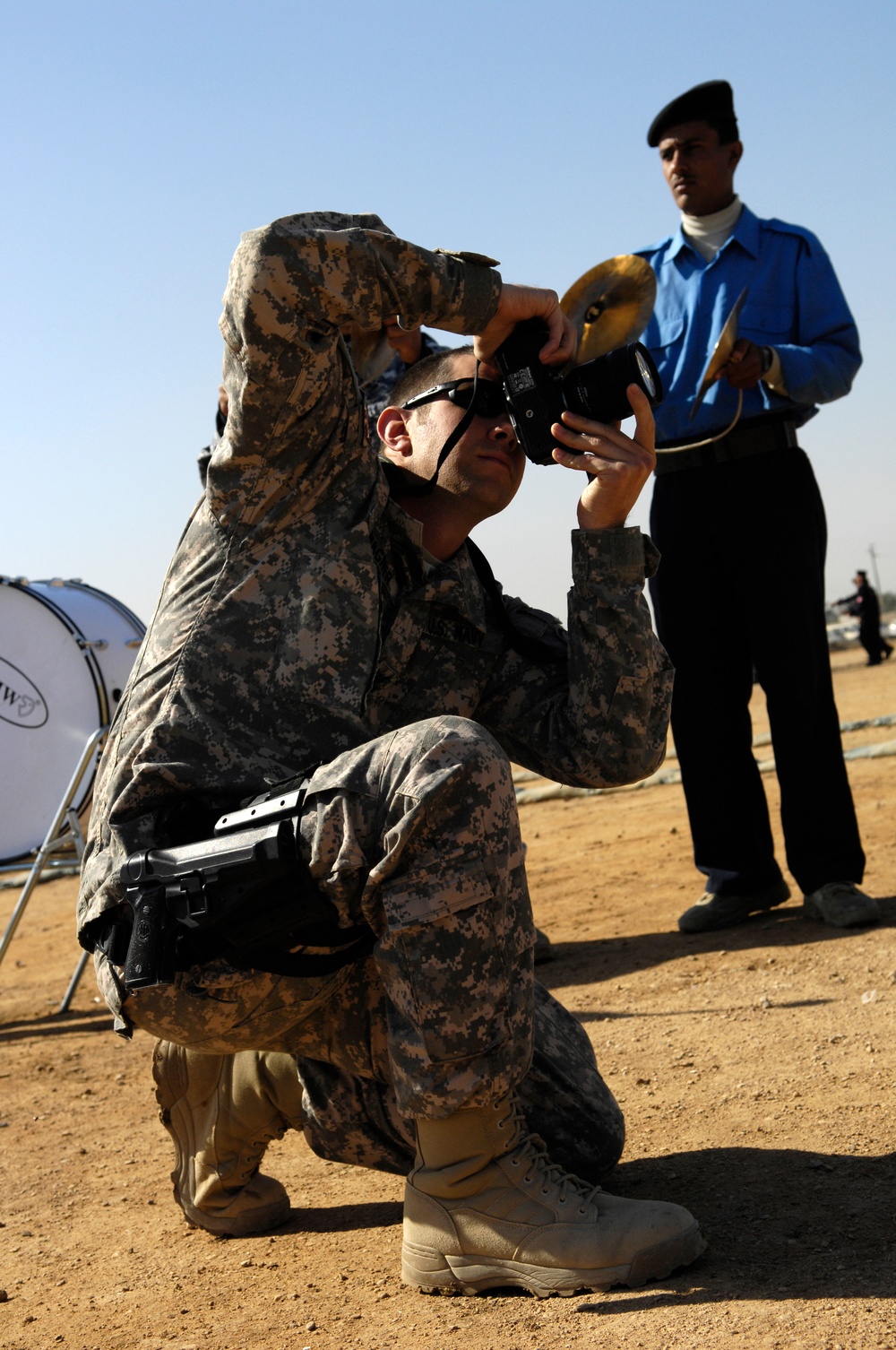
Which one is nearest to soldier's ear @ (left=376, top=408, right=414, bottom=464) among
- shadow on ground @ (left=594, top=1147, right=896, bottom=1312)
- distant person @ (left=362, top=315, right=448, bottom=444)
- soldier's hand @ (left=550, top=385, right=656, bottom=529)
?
distant person @ (left=362, top=315, right=448, bottom=444)

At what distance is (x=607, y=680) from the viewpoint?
2.47m

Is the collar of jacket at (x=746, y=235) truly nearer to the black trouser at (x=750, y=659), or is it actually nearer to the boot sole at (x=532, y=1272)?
the black trouser at (x=750, y=659)

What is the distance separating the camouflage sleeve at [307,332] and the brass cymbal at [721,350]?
177 cm

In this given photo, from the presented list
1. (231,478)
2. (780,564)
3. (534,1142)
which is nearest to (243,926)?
(534,1142)

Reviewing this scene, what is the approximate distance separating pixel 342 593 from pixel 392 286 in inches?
20.6

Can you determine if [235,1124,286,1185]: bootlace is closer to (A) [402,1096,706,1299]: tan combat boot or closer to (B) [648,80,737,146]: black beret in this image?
(A) [402,1096,706,1299]: tan combat boot

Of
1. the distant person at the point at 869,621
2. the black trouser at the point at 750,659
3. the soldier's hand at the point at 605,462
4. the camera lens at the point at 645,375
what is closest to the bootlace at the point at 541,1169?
the soldier's hand at the point at 605,462

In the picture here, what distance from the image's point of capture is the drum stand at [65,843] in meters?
4.71

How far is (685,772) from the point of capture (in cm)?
452

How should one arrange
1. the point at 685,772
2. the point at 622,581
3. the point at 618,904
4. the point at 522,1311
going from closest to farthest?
the point at 522,1311, the point at 622,581, the point at 685,772, the point at 618,904

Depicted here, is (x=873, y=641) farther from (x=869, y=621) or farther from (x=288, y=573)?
(x=288, y=573)

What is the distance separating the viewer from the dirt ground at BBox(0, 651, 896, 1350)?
6.06 ft

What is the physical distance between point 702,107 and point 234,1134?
3551mm

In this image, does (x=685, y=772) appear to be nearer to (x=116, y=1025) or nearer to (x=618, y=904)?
(x=618, y=904)
